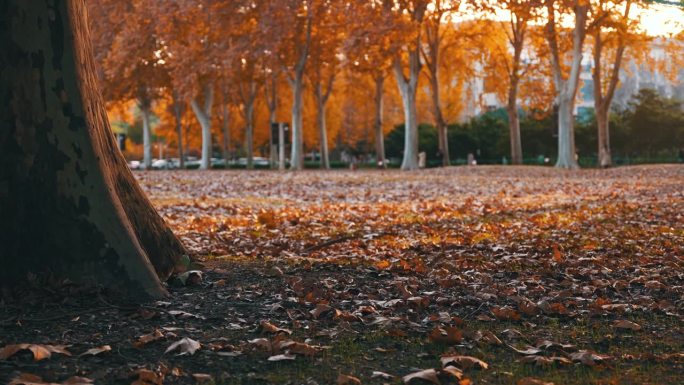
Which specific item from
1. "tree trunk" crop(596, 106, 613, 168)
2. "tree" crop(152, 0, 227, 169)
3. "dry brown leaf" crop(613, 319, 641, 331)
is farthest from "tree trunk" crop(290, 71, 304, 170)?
"dry brown leaf" crop(613, 319, 641, 331)

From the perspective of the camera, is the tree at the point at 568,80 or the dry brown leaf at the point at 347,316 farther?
the tree at the point at 568,80

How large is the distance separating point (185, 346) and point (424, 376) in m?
1.40

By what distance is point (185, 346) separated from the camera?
5.02m

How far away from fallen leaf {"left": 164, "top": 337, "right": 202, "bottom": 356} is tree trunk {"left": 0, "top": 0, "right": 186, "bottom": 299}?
1120mm

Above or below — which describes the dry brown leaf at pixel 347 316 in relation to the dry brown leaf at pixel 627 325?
above

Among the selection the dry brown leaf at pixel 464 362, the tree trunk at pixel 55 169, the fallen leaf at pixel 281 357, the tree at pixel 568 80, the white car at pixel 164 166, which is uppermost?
the tree at pixel 568 80

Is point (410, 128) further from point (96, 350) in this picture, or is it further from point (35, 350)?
point (35, 350)

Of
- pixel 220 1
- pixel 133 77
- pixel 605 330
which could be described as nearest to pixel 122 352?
pixel 605 330

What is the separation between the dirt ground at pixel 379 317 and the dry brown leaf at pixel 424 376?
1 cm

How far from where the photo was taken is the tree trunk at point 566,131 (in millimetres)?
39812

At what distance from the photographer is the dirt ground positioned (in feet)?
15.3

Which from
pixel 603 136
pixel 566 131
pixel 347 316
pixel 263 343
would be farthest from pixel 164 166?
pixel 263 343

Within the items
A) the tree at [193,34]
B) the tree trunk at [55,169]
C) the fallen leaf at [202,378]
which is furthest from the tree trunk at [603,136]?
the fallen leaf at [202,378]

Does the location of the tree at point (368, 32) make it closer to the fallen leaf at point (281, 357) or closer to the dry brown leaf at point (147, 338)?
the dry brown leaf at point (147, 338)
